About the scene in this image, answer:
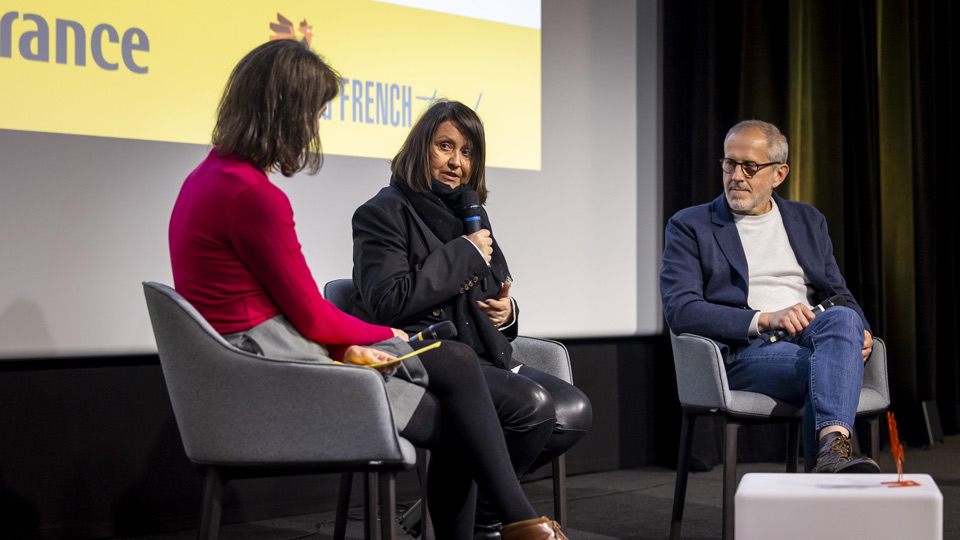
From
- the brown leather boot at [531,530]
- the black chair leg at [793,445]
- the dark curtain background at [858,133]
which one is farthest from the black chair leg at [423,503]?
the dark curtain background at [858,133]

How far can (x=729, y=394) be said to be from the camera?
2512 mm

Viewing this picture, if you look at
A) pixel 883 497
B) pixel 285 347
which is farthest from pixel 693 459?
pixel 285 347

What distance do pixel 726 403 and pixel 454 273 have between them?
808mm

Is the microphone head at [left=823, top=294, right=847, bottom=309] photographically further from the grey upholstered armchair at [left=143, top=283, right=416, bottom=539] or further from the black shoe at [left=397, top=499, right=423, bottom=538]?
the grey upholstered armchair at [left=143, top=283, right=416, bottom=539]

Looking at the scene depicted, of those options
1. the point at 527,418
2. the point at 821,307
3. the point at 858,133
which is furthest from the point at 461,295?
the point at 858,133

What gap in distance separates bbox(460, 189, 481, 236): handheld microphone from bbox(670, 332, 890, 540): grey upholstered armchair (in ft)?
2.27

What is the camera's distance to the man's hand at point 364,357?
181cm

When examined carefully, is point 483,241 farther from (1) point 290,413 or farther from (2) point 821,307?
(2) point 821,307

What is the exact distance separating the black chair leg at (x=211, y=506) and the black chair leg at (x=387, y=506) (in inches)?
10.9

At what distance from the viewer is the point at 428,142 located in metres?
2.43

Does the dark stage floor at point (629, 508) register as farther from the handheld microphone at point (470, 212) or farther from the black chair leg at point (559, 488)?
the handheld microphone at point (470, 212)

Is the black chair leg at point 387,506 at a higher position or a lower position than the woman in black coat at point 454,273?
lower

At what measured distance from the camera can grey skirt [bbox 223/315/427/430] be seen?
1.74 metres

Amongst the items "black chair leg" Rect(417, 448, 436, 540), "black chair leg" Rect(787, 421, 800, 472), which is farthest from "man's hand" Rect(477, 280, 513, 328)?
"black chair leg" Rect(787, 421, 800, 472)
